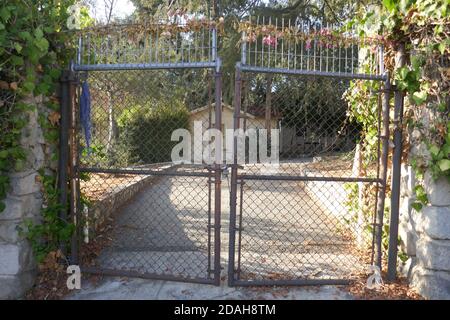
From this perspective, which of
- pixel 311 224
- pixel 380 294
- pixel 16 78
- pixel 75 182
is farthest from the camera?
pixel 311 224

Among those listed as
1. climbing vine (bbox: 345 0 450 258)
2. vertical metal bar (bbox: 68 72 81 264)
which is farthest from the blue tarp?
climbing vine (bbox: 345 0 450 258)

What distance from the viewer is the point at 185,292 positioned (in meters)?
3.55

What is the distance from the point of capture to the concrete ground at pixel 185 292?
11.4 feet

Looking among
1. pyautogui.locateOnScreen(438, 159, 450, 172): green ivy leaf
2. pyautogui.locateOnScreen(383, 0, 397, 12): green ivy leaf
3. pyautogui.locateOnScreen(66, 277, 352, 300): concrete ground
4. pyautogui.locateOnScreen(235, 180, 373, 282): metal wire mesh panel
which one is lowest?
pyautogui.locateOnScreen(66, 277, 352, 300): concrete ground

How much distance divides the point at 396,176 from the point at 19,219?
341 cm

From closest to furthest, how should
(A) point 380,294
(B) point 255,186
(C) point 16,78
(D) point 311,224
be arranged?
1. (C) point 16,78
2. (A) point 380,294
3. (D) point 311,224
4. (B) point 255,186

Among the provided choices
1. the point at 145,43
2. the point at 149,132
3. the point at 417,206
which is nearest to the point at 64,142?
the point at 145,43

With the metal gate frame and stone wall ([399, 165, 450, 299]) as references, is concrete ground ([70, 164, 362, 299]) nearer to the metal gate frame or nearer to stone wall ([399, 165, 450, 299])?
the metal gate frame

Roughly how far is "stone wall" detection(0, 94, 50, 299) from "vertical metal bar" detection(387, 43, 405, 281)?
324cm

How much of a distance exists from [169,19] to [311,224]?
4.13m

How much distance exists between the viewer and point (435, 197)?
3344mm

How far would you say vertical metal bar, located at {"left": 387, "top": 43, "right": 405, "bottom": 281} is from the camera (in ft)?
12.0
